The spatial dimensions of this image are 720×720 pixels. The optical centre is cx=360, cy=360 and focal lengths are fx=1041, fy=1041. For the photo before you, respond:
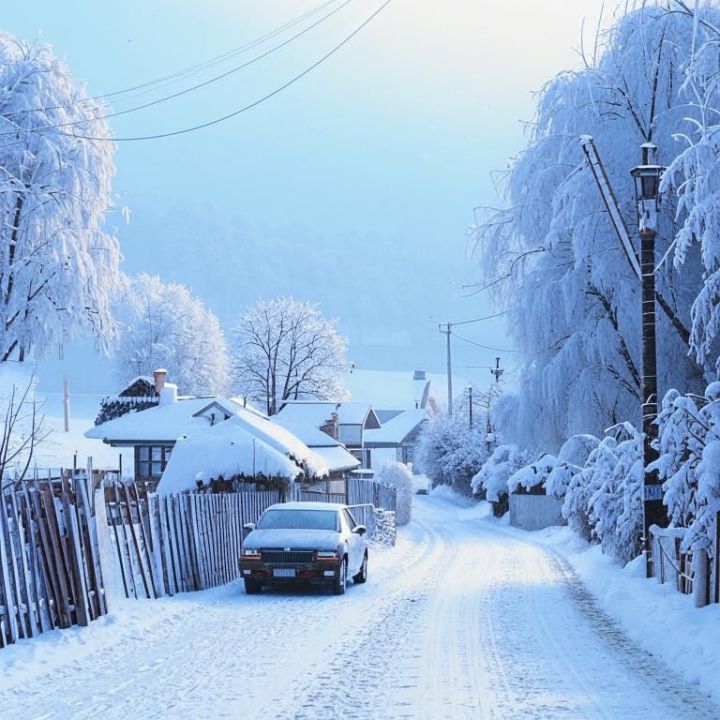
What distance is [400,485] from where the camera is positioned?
53375mm

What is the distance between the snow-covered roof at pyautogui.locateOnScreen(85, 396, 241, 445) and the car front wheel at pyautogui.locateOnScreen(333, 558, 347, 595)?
85.0ft

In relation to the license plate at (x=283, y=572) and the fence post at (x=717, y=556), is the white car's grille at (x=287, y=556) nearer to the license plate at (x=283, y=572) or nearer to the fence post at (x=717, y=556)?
the license plate at (x=283, y=572)

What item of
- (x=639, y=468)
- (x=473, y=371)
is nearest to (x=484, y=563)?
(x=639, y=468)

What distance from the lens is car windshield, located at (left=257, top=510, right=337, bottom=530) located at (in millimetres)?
18750

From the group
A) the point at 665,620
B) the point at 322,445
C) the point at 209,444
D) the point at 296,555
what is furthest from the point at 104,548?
the point at 322,445

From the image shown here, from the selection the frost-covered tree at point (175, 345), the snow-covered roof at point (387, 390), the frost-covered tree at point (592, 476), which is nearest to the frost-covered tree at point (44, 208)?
the frost-covered tree at point (592, 476)

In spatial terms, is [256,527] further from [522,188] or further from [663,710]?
[663,710]

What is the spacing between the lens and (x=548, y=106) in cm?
2244

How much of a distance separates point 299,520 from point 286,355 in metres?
69.6

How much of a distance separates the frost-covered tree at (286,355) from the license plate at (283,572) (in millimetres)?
68789

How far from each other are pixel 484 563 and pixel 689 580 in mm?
12696

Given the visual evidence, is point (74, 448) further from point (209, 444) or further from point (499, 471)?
point (209, 444)

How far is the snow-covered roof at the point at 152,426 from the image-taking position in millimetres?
44375

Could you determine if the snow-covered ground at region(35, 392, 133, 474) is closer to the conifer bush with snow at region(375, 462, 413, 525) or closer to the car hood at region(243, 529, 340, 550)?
the car hood at region(243, 529, 340, 550)
